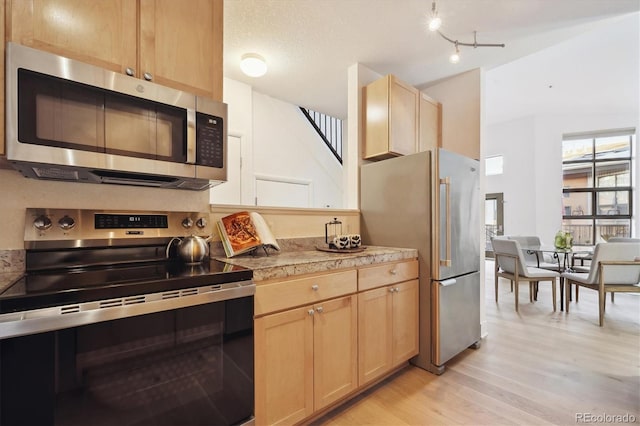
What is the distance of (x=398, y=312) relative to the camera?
2025 millimetres

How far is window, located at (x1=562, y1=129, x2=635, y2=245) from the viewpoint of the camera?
5598mm

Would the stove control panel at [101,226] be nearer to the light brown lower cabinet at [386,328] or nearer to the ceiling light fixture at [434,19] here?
the light brown lower cabinet at [386,328]

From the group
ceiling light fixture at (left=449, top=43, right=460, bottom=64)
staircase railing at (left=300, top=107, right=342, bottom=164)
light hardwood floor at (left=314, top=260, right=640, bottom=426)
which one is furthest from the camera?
staircase railing at (left=300, top=107, right=342, bottom=164)

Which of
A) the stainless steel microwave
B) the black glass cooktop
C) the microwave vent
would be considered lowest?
the black glass cooktop

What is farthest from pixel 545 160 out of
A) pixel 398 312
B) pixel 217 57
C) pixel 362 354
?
pixel 217 57

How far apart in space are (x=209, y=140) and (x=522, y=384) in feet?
8.43

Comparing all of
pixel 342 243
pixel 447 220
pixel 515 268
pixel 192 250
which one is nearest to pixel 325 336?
pixel 342 243

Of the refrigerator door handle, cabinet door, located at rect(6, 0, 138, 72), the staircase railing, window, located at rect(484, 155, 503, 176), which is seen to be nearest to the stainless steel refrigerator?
the refrigerator door handle

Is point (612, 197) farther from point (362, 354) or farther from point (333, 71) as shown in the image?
point (362, 354)

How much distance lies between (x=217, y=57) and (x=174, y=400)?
1.63 m

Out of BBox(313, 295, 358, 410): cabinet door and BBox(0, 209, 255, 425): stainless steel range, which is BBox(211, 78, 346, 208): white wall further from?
BBox(313, 295, 358, 410): cabinet door

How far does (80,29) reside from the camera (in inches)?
46.3

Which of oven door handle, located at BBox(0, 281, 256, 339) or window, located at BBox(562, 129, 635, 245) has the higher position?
window, located at BBox(562, 129, 635, 245)

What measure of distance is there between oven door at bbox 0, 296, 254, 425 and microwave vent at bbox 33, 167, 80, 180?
26.3 inches
